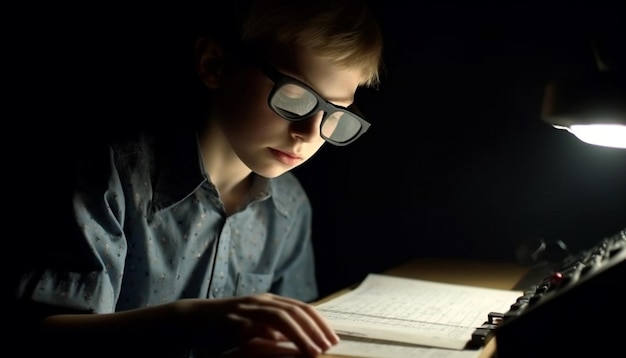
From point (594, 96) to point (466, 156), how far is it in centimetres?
92

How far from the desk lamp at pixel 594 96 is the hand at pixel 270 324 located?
0.35 metres

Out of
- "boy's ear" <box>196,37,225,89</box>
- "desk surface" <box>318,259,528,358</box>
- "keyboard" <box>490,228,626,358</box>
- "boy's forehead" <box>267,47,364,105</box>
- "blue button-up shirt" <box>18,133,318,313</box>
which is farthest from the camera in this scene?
"desk surface" <box>318,259,528,358</box>

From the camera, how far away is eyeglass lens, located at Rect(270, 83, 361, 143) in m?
1.08

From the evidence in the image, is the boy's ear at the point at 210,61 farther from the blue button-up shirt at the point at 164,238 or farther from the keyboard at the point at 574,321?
the keyboard at the point at 574,321

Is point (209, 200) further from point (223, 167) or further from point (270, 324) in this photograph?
point (270, 324)

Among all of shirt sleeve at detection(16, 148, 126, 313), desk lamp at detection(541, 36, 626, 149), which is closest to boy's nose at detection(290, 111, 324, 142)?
shirt sleeve at detection(16, 148, 126, 313)

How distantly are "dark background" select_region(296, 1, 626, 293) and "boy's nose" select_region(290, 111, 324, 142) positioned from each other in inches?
24.4

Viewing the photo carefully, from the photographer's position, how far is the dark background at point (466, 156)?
160cm

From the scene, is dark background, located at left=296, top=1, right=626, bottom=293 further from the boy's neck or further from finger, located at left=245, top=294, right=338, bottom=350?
finger, located at left=245, top=294, right=338, bottom=350

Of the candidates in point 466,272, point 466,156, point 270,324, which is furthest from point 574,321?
point 466,156

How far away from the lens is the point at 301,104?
110 centimetres

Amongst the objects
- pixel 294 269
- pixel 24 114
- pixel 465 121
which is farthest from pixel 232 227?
pixel 465 121

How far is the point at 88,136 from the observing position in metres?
1.13

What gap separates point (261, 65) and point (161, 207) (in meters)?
0.28
